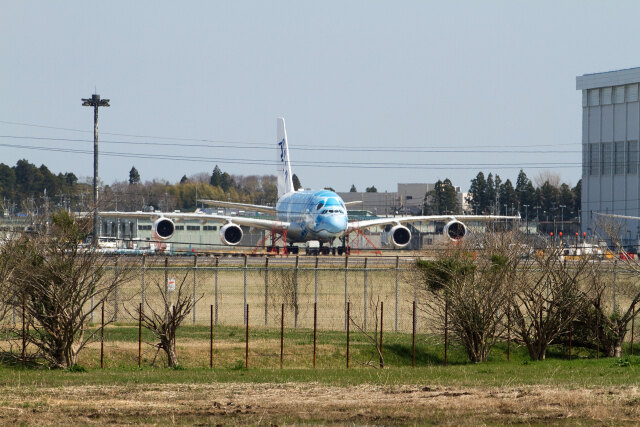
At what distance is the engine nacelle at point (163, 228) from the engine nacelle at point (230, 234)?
3300 mm

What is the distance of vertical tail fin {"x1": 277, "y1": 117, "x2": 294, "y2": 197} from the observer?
8031 centimetres

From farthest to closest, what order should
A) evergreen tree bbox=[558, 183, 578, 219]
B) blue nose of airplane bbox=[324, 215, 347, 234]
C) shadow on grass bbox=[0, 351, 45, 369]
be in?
evergreen tree bbox=[558, 183, 578, 219] < blue nose of airplane bbox=[324, 215, 347, 234] < shadow on grass bbox=[0, 351, 45, 369]

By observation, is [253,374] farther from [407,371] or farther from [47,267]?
[47,267]

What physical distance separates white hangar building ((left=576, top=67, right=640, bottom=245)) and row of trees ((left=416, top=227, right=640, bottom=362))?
50.9 meters

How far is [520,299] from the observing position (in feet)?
88.5

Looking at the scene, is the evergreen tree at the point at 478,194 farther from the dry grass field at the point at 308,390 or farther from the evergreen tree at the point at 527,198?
the dry grass field at the point at 308,390

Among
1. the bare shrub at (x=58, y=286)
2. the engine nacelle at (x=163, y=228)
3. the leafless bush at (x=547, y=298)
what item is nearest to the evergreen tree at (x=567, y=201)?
the engine nacelle at (x=163, y=228)

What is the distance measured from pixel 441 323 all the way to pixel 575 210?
119 metres

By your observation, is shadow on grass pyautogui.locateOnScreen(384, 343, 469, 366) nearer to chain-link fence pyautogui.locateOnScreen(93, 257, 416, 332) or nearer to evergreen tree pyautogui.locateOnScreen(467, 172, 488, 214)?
chain-link fence pyautogui.locateOnScreen(93, 257, 416, 332)

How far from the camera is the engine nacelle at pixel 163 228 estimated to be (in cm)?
5872

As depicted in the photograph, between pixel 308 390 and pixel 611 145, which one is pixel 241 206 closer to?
pixel 611 145

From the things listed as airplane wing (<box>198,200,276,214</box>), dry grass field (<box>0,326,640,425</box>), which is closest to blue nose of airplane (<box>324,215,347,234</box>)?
airplane wing (<box>198,200,276,214</box>)

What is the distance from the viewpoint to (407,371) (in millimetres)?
22031

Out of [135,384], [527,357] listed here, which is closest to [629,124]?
[527,357]
